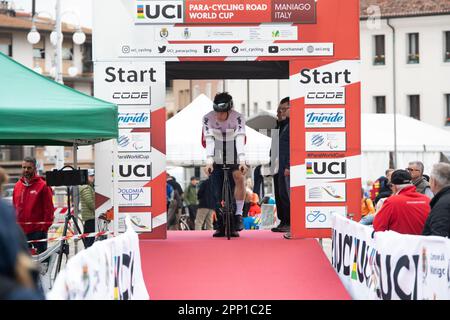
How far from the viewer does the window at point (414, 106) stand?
7181cm

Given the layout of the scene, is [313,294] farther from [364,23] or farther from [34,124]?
[364,23]

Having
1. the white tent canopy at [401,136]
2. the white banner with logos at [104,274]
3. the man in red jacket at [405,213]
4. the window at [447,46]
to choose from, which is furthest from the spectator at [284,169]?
the window at [447,46]

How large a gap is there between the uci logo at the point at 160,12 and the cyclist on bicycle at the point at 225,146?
46.3 inches

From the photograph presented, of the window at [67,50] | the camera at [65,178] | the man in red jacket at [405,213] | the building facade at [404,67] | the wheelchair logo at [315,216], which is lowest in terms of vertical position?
the wheelchair logo at [315,216]

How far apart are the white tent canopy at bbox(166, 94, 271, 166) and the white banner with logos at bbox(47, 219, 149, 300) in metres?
18.8

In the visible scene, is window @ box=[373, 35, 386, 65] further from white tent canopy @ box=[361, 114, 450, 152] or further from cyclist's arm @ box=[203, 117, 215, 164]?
cyclist's arm @ box=[203, 117, 215, 164]

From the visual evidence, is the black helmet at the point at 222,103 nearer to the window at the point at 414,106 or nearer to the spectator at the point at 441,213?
the spectator at the point at 441,213

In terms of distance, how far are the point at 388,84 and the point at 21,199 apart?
5883cm

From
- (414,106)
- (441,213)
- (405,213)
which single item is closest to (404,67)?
(414,106)

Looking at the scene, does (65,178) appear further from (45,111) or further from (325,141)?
(325,141)

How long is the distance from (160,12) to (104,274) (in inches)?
247

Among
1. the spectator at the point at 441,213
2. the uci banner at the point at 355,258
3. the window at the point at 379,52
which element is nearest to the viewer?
the spectator at the point at 441,213

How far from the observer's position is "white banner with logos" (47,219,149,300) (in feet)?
22.9

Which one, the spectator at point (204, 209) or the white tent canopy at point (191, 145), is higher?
the white tent canopy at point (191, 145)
